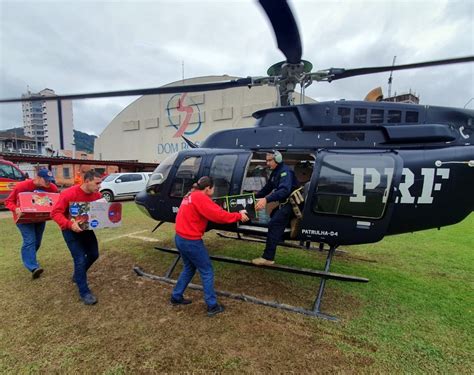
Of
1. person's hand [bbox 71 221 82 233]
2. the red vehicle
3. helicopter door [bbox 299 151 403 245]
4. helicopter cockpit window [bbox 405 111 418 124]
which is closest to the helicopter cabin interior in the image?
helicopter door [bbox 299 151 403 245]

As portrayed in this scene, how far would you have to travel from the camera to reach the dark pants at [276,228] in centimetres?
379

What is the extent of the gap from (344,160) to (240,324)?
2420 millimetres

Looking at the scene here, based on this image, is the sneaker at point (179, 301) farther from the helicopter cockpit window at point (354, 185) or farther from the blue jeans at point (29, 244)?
the blue jeans at point (29, 244)

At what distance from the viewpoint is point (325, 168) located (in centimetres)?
370

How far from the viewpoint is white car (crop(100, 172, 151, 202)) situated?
566 inches

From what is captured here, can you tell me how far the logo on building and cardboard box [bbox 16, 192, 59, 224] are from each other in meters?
23.7

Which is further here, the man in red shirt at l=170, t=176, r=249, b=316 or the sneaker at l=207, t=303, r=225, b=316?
the sneaker at l=207, t=303, r=225, b=316

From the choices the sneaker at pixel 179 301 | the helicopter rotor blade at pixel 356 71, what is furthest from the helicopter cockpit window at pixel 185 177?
the helicopter rotor blade at pixel 356 71

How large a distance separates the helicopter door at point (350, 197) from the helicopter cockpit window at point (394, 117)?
2.88ft

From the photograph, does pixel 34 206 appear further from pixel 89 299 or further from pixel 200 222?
pixel 200 222

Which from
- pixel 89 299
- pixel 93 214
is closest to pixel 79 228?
pixel 93 214

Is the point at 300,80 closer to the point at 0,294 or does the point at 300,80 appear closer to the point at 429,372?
the point at 429,372

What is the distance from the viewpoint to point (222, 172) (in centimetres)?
437

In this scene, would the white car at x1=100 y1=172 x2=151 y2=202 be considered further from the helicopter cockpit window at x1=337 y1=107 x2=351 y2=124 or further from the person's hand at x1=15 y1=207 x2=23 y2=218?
the helicopter cockpit window at x1=337 y1=107 x2=351 y2=124
